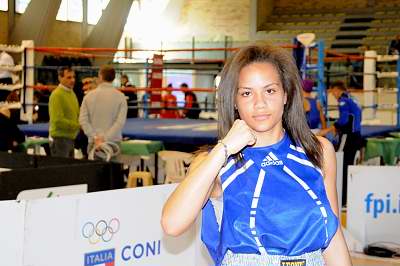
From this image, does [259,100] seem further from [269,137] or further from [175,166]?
[175,166]

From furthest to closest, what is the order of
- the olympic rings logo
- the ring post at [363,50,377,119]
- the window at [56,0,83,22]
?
the window at [56,0,83,22], the ring post at [363,50,377,119], the olympic rings logo

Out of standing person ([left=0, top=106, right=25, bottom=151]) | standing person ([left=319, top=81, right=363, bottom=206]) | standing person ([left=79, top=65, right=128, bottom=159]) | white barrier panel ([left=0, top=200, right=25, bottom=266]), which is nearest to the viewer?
white barrier panel ([left=0, top=200, right=25, bottom=266])

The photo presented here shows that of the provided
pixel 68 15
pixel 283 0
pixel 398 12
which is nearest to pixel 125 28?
pixel 68 15

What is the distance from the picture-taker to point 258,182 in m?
1.36

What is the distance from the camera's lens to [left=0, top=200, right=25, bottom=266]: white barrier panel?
1813mm

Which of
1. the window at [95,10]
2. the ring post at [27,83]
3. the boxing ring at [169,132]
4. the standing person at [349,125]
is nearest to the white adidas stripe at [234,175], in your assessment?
the boxing ring at [169,132]

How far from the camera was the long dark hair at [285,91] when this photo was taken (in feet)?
4.64

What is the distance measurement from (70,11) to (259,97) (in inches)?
621

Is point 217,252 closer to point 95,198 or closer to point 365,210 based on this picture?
point 95,198

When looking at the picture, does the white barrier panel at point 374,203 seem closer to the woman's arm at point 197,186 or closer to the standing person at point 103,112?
the woman's arm at point 197,186

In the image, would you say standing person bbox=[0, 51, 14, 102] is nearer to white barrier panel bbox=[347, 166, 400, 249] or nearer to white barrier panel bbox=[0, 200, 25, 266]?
white barrier panel bbox=[347, 166, 400, 249]

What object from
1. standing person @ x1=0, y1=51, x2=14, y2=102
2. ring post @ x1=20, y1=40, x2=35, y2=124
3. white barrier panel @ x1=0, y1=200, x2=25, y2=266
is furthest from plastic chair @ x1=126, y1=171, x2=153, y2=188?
white barrier panel @ x1=0, y1=200, x2=25, y2=266

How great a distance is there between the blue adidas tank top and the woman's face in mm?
62

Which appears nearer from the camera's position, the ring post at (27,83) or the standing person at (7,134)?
A: the standing person at (7,134)
